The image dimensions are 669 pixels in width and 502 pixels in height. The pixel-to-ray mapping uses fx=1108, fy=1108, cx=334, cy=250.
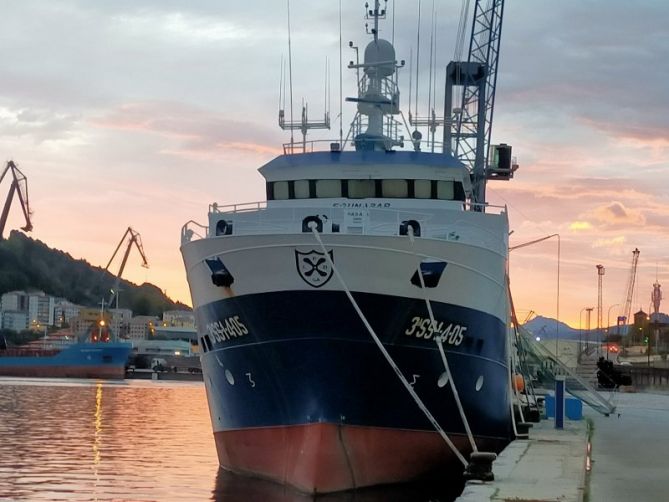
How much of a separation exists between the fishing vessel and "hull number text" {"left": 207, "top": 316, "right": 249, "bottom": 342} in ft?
0.13

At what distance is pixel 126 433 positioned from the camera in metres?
38.7

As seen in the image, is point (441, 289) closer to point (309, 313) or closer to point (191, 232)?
point (309, 313)

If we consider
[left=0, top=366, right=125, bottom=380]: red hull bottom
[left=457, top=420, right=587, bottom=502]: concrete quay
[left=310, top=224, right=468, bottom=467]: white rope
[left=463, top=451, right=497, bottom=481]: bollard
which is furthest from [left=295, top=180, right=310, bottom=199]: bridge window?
[left=0, top=366, right=125, bottom=380]: red hull bottom

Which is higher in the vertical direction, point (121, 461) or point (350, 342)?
point (350, 342)

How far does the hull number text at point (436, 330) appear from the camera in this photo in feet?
69.1

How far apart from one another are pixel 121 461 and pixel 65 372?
99.5m

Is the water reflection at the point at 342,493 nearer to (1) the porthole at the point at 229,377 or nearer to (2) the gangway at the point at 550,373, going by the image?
(1) the porthole at the point at 229,377

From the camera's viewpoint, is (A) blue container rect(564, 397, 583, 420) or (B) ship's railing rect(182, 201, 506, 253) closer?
(B) ship's railing rect(182, 201, 506, 253)

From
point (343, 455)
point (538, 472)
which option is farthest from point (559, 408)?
point (538, 472)

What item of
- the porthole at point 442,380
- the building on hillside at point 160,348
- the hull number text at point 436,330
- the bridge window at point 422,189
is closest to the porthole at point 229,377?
the hull number text at point 436,330

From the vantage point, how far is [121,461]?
28.8 metres

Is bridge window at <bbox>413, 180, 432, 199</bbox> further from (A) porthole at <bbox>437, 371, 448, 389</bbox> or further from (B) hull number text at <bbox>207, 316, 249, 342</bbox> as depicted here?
(B) hull number text at <bbox>207, 316, 249, 342</bbox>

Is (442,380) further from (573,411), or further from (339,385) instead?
(573,411)

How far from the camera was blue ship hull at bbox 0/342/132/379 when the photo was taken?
124188 mm
